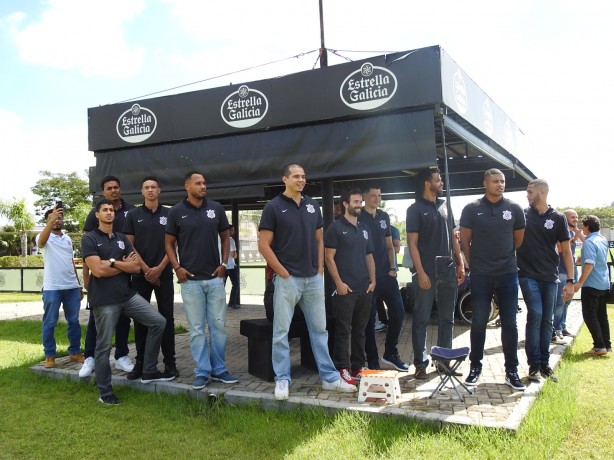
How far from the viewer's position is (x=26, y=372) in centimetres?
600

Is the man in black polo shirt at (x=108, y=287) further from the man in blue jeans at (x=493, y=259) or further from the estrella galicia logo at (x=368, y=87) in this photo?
the man in blue jeans at (x=493, y=259)

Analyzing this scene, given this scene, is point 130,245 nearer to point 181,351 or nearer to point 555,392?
point 181,351

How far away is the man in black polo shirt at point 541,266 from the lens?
16.7 feet

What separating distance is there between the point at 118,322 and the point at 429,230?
3.50 meters

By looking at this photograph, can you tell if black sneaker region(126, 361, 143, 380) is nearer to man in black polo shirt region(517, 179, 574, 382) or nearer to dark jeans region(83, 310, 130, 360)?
dark jeans region(83, 310, 130, 360)

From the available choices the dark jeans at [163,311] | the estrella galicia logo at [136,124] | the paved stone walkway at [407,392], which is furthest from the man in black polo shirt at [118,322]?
the estrella galicia logo at [136,124]

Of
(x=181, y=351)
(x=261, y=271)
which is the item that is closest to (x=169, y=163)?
(x=181, y=351)

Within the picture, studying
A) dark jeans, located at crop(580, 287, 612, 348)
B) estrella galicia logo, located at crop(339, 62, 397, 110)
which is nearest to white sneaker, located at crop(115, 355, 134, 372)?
estrella galicia logo, located at crop(339, 62, 397, 110)

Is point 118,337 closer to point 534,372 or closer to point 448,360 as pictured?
point 448,360

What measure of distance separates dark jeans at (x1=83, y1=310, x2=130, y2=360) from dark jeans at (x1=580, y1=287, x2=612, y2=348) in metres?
5.53

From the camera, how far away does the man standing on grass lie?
19.8 feet

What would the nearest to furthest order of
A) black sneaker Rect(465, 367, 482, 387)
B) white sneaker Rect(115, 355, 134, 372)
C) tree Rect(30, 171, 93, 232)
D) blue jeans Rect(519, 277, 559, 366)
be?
black sneaker Rect(465, 367, 482, 387)
blue jeans Rect(519, 277, 559, 366)
white sneaker Rect(115, 355, 134, 372)
tree Rect(30, 171, 93, 232)

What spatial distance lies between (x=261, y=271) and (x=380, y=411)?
9660mm

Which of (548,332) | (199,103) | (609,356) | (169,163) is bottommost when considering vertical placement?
(609,356)
